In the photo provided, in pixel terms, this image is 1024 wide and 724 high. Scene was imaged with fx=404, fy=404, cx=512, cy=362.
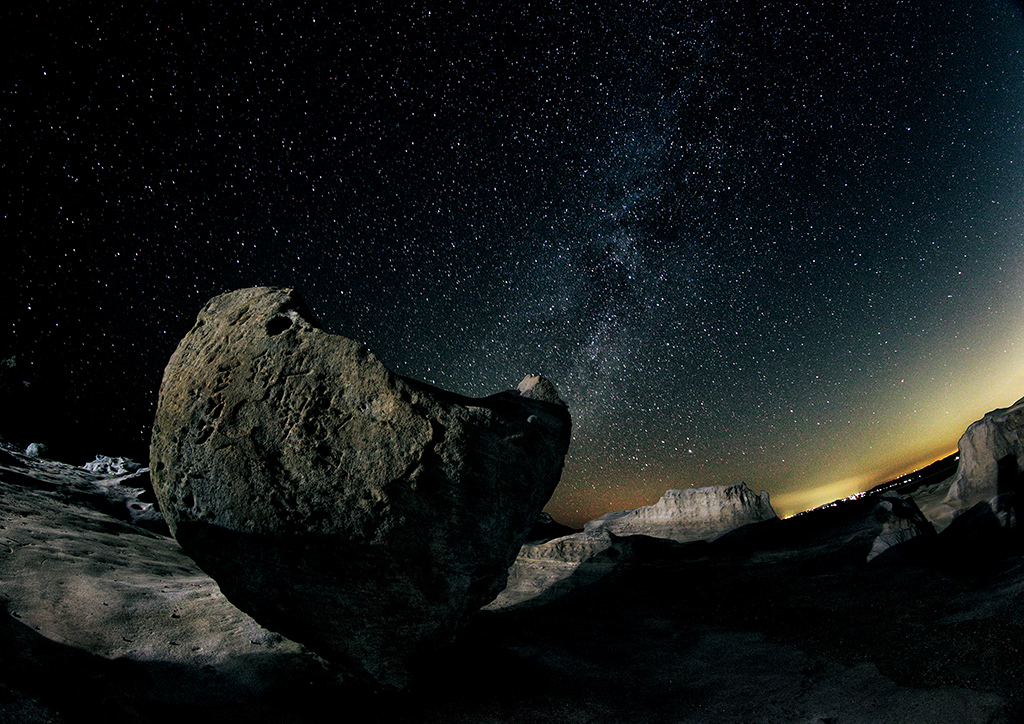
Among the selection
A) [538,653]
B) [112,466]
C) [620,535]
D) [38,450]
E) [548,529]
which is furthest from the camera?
[548,529]

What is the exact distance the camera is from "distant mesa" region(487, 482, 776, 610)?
48.1 ft

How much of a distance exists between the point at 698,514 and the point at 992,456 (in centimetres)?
1331

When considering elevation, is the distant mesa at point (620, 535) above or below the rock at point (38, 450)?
below

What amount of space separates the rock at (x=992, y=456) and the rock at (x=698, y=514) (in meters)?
8.84

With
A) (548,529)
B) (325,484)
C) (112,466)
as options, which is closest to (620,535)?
(548,529)

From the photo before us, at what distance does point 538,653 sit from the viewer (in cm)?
777

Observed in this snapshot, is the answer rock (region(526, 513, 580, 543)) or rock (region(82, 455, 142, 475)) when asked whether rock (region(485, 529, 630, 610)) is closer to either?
rock (region(526, 513, 580, 543))

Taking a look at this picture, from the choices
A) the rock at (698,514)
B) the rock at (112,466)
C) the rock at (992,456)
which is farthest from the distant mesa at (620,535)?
the rock at (112,466)

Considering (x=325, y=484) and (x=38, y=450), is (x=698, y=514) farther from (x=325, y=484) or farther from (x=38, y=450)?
(x=38, y=450)

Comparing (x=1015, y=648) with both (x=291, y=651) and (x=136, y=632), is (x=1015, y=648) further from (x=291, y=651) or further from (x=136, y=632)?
(x=136, y=632)

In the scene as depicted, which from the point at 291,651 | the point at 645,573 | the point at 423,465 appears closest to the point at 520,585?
the point at 645,573

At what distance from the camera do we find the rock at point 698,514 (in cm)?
2391

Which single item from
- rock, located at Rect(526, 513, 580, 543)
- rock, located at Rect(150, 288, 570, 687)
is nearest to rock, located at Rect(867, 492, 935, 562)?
rock, located at Rect(150, 288, 570, 687)

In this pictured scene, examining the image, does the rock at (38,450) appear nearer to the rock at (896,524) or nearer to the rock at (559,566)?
the rock at (559,566)
